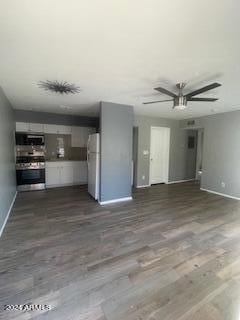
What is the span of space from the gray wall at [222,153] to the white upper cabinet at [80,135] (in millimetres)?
3895

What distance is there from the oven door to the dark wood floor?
60.4 inches

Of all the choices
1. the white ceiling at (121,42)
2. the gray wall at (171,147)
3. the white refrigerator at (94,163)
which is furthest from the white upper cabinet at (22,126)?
the gray wall at (171,147)

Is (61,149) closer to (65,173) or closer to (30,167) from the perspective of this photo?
(65,173)

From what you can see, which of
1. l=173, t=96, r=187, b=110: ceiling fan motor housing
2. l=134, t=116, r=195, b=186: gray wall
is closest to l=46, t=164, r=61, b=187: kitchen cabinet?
l=134, t=116, r=195, b=186: gray wall

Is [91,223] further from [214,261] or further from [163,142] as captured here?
[163,142]

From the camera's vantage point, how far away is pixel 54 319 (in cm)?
146

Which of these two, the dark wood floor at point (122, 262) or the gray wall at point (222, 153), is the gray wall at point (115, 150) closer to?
the dark wood floor at point (122, 262)

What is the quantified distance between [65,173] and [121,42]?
4.86m

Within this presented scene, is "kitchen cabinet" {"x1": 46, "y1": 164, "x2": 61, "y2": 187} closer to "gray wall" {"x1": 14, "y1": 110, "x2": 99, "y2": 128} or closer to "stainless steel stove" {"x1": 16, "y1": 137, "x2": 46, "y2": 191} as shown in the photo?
"stainless steel stove" {"x1": 16, "y1": 137, "x2": 46, "y2": 191}

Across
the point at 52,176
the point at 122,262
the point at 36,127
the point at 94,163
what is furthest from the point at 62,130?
the point at 122,262

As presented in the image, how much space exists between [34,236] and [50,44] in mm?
2672

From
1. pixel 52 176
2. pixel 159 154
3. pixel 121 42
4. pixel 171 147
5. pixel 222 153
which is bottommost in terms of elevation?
pixel 52 176

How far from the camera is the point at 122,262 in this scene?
219 cm

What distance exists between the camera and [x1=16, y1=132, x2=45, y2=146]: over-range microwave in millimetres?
5129
